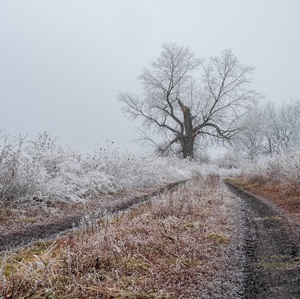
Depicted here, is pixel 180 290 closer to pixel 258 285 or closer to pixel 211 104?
pixel 258 285

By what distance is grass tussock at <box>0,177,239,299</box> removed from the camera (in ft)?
10.3

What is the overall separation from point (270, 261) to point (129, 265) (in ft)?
6.02

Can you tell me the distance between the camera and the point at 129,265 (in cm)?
389

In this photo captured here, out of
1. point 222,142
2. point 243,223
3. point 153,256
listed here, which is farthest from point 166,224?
point 222,142

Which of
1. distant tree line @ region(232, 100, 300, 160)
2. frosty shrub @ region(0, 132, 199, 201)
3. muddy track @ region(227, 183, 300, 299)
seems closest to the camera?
muddy track @ region(227, 183, 300, 299)

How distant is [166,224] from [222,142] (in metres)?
29.9

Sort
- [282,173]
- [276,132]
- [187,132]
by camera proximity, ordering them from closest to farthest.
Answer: [282,173]
[187,132]
[276,132]

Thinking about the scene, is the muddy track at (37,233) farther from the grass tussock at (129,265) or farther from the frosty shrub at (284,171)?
the frosty shrub at (284,171)

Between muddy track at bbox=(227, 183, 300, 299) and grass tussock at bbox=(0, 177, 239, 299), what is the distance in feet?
0.97

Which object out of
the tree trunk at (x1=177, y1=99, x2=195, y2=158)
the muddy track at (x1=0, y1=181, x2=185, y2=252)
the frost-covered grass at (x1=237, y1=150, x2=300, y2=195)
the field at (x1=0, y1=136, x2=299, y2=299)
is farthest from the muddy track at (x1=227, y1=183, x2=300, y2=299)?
the tree trunk at (x1=177, y1=99, x2=195, y2=158)

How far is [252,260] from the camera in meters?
4.48

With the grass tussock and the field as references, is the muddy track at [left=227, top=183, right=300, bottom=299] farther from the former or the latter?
the grass tussock

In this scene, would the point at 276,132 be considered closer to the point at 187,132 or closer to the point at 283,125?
the point at 283,125

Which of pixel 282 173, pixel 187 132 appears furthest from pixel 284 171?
pixel 187 132
